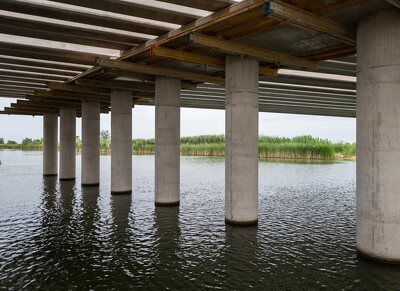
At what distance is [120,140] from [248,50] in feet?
30.8

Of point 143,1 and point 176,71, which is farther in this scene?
point 176,71

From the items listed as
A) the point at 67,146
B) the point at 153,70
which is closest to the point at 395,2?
the point at 153,70

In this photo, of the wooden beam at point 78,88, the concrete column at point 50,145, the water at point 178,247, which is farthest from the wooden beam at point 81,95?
the concrete column at point 50,145

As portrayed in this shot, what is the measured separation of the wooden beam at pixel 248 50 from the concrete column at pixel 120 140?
8893mm

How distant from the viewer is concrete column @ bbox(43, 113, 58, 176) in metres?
27.6

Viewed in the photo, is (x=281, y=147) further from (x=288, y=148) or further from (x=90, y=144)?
(x=90, y=144)

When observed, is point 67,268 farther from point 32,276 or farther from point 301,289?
point 301,289

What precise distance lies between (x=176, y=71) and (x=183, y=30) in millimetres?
4135

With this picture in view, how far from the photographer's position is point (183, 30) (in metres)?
9.98

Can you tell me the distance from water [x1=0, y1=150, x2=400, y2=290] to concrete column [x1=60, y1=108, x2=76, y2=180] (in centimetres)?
872

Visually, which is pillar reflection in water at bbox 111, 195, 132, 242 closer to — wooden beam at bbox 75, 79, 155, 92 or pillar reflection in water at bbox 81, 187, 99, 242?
pillar reflection in water at bbox 81, 187, 99, 242

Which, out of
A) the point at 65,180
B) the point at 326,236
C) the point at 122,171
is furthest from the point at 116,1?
the point at 65,180

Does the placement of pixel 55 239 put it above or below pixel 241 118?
below

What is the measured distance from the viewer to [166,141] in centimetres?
1462
